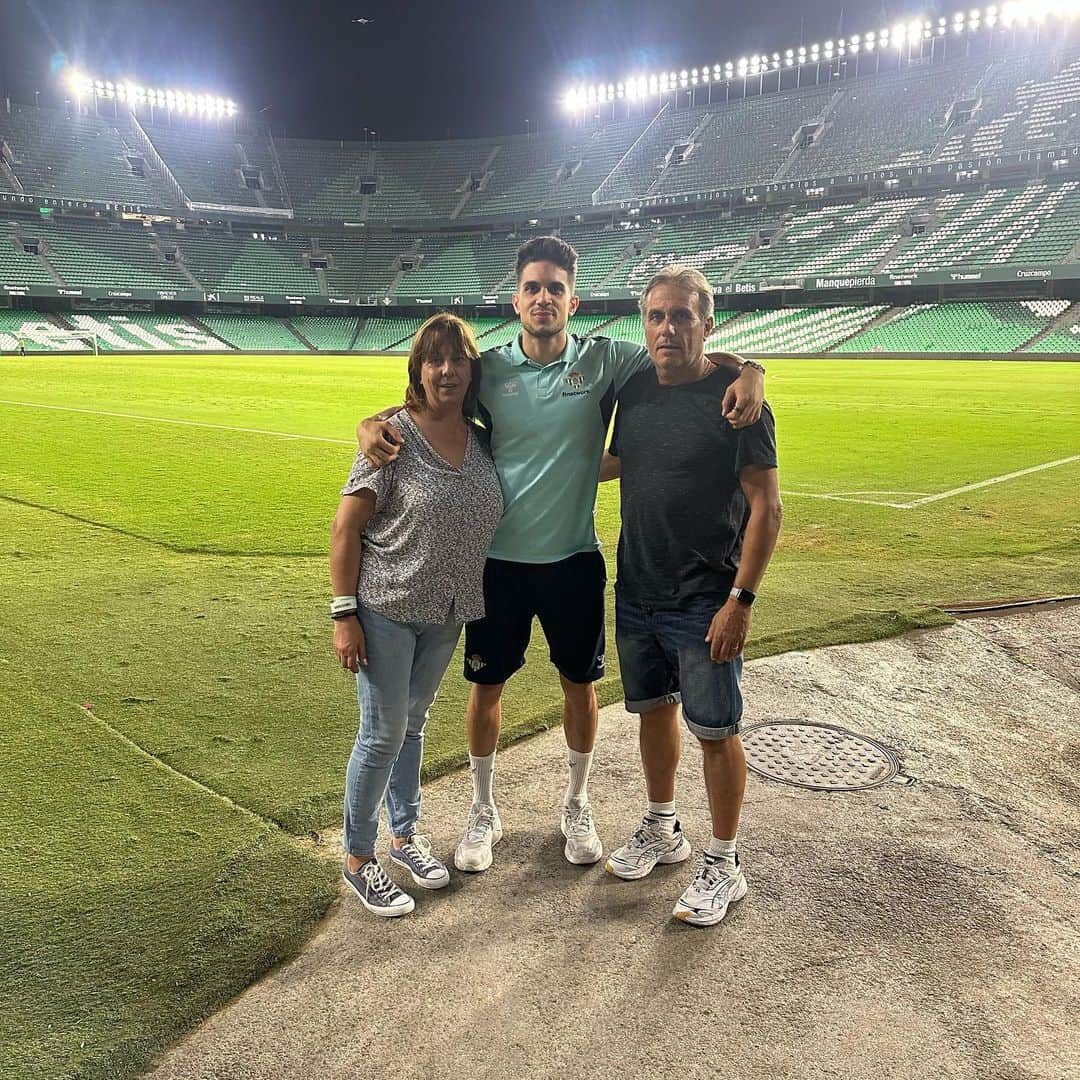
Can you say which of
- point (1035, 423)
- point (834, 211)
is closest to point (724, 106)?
point (834, 211)

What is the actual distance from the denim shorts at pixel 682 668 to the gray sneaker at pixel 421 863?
3.16 ft

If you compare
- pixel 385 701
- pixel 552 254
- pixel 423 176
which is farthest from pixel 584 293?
pixel 385 701

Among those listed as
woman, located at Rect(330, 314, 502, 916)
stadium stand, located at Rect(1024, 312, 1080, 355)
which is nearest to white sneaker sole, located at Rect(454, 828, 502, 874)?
woman, located at Rect(330, 314, 502, 916)

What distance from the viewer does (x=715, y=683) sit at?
350cm

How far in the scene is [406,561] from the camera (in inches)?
132

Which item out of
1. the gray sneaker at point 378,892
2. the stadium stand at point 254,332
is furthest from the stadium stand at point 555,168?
the gray sneaker at point 378,892

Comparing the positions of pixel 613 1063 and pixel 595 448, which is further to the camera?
pixel 595 448

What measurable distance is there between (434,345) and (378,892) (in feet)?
6.39

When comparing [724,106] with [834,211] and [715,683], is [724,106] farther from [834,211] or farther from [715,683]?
[715,683]

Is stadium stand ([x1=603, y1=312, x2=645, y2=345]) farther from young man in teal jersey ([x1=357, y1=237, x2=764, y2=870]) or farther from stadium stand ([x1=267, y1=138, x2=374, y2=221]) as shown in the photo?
young man in teal jersey ([x1=357, y1=237, x2=764, y2=870])

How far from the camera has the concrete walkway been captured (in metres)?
2.68

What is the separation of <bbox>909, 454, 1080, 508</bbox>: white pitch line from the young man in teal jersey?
8.25 metres

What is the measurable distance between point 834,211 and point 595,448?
65.6 m

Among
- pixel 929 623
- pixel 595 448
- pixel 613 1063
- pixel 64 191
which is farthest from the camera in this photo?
pixel 64 191
